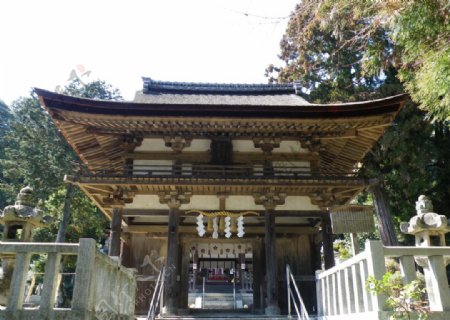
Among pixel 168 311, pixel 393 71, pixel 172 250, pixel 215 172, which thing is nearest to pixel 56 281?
pixel 168 311

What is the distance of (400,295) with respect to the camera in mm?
5059

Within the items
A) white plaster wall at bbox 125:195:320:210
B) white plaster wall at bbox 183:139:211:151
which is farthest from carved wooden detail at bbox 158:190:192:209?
white plaster wall at bbox 183:139:211:151

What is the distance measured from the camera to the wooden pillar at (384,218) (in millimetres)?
17172

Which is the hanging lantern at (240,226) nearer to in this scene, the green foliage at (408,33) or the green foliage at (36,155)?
the green foliage at (408,33)

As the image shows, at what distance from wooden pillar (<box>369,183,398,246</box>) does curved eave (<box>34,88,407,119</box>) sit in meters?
7.76

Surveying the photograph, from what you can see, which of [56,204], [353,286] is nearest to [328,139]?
[353,286]

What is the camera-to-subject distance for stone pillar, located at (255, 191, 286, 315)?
9.89 meters

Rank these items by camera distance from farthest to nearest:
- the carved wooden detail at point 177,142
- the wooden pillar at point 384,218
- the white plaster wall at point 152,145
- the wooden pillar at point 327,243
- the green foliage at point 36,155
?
1. the green foliage at point 36,155
2. the wooden pillar at point 384,218
3. the white plaster wall at point 152,145
4. the carved wooden detail at point 177,142
5. the wooden pillar at point 327,243

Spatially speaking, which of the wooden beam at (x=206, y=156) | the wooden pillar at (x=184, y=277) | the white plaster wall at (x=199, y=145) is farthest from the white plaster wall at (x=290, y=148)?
the wooden pillar at (x=184, y=277)

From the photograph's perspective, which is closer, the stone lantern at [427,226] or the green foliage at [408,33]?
the green foliage at [408,33]

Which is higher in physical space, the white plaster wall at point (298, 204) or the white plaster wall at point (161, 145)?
the white plaster wall at point (161, 145)

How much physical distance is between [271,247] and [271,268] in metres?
0.55

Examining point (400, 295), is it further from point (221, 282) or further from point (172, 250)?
point (221, 282)

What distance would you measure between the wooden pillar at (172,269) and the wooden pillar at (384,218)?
10.3 meters
